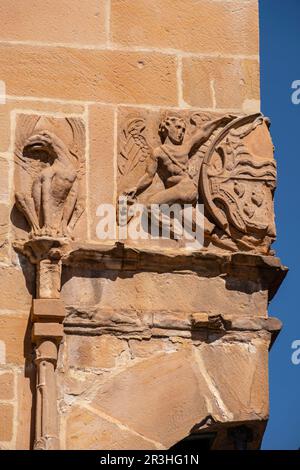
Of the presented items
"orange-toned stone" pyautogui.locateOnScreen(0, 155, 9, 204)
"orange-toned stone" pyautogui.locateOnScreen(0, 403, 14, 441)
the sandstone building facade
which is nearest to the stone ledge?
the sandstone building facade

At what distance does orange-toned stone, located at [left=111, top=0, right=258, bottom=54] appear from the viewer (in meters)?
15.2

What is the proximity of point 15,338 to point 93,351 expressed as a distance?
468 millimetres

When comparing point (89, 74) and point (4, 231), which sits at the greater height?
point (89, 74)

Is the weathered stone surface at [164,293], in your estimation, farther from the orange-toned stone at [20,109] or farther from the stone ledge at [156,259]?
the orange-toned stone at [20,109]

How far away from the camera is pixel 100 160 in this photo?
1485 cm

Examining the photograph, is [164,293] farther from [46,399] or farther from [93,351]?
[46,399]

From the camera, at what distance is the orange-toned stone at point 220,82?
1512cm

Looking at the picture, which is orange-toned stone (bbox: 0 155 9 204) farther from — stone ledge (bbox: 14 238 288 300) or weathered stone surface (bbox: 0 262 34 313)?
weathered stone surface (bbox: 0 262 34 313)

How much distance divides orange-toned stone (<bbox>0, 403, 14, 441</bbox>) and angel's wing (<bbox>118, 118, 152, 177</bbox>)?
1.66 m

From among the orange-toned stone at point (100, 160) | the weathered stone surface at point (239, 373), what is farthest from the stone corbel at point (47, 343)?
the weathered stone surface at point (239, 373)

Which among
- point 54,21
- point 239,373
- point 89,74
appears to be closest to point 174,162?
point 89,74

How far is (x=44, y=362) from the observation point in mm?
14227

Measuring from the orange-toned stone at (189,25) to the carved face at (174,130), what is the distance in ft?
1.71

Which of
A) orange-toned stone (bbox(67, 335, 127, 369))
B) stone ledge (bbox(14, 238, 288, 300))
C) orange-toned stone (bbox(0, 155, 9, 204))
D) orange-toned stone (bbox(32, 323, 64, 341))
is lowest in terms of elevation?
orange-toned stone (bbox(67, 335, 127, 369))
